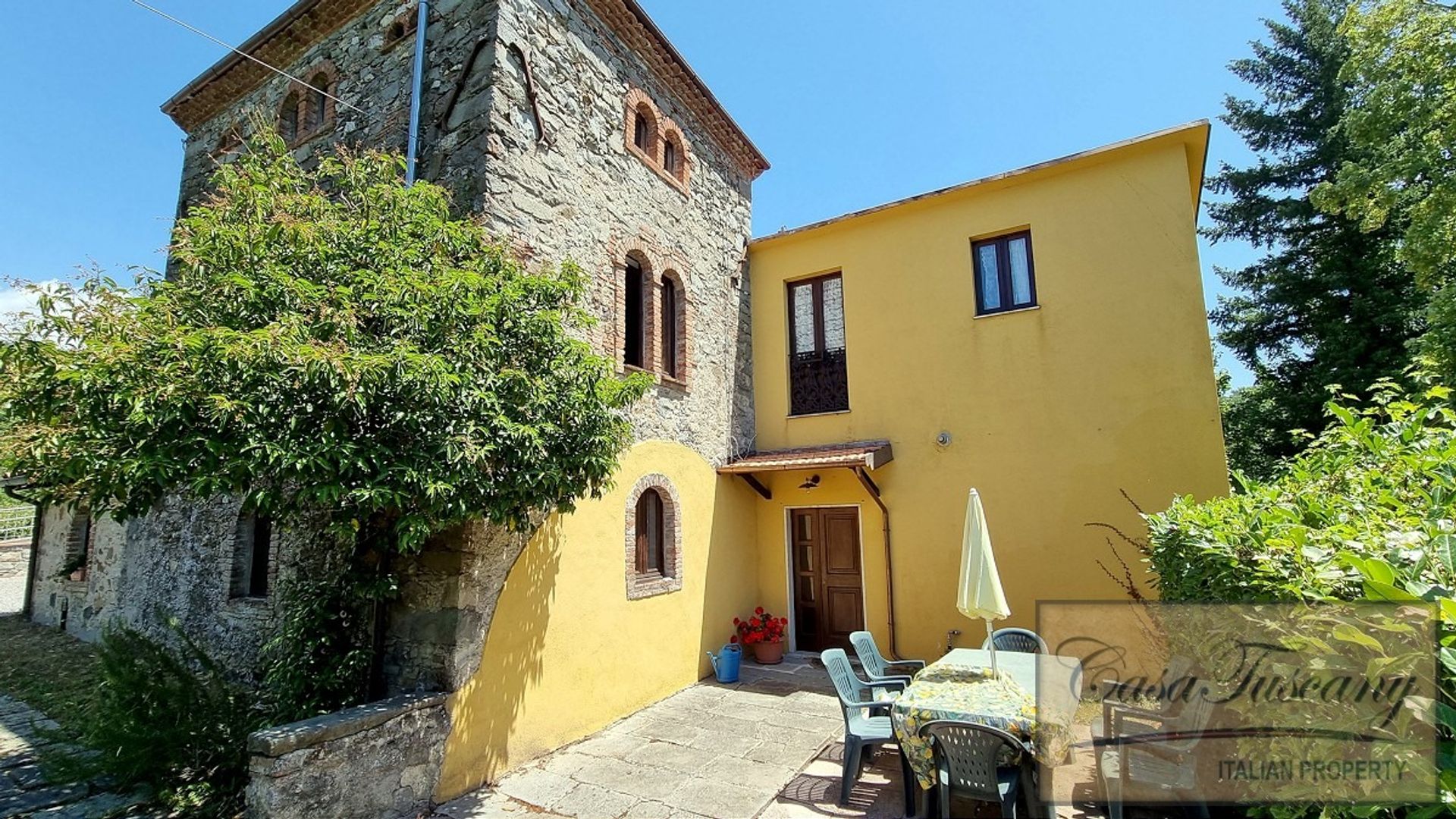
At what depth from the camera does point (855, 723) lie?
4.99 m

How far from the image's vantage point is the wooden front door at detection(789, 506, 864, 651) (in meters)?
9.35

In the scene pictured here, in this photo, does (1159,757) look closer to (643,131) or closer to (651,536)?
(651,536)

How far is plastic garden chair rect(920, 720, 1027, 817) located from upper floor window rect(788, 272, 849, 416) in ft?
20.4

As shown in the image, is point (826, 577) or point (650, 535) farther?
point (826, 577)

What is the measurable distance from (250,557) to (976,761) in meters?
8.52

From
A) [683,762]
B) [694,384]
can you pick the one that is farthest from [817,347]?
[683,762]

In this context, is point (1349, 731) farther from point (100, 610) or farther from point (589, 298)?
point (100, 610)

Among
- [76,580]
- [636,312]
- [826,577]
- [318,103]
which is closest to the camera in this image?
[318,103]

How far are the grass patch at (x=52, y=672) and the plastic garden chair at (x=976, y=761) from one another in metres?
7.14

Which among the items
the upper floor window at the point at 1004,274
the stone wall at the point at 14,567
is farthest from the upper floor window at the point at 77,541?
the upper floor window at the point at 1004,274

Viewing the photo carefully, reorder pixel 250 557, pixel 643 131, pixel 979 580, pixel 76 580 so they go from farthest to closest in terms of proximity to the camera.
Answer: pixel 76 580 < pixel 643 131 < pixel 250 557 < pixel 979 580

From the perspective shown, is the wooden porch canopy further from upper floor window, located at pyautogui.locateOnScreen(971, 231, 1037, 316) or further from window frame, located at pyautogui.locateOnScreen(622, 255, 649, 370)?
upper floor window, located at pyautogui.locateOnScreen(971, 231, 1037, 316)

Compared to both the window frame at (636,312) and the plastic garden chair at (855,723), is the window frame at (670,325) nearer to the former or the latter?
the window frame at (636,312)

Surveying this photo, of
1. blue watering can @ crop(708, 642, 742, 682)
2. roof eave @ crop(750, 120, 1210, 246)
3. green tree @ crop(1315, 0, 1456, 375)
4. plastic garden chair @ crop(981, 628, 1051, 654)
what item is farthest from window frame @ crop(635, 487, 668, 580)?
green tree @ crop(1315, 0, 1456, 375)
